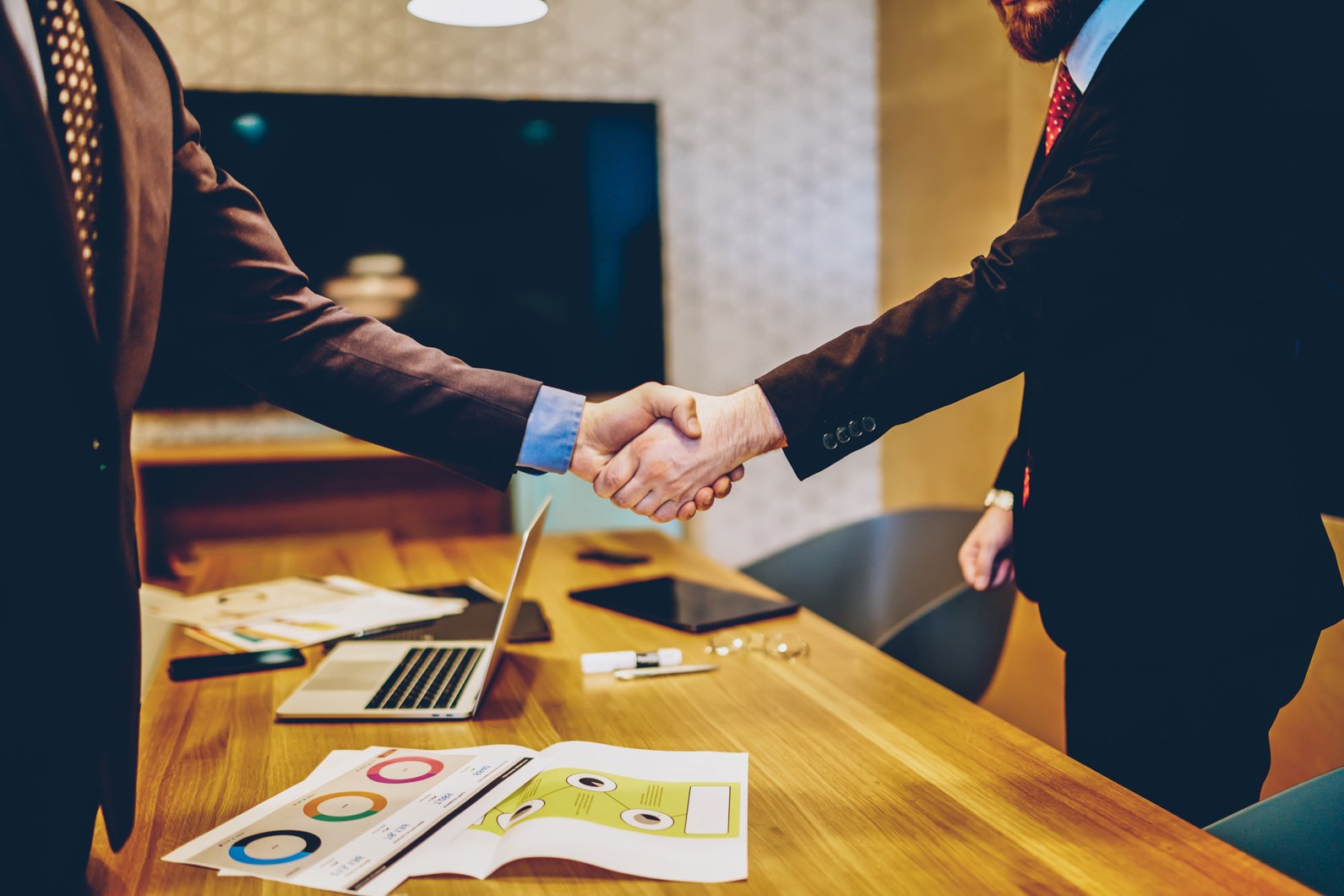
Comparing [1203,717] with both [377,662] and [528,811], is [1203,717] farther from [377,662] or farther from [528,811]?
[377,662]

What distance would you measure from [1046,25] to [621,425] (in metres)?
0.76

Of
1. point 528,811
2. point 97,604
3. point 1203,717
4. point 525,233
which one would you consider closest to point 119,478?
point 97,604

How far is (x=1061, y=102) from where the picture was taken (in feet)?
4.33

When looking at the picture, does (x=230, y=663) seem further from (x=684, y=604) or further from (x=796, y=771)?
(x=796, y=771)

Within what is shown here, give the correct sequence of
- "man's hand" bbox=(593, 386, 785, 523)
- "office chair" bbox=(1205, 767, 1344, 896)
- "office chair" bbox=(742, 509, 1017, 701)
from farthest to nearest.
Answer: "office chair" bbox=(742, 509, 1017, 701)
"man's hand" bbox=(593, 386, 785, 523)
"office chair" bbox=(1205, 767, 1344, 896)

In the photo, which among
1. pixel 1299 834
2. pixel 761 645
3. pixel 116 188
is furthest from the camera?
pixel 761 645

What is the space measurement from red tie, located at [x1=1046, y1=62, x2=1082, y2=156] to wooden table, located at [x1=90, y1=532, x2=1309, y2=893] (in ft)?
2.41

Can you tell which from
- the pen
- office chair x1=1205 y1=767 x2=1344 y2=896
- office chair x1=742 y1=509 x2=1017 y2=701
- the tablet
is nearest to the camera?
office chair x1=1205 y1=767 x2=1344 y2=896

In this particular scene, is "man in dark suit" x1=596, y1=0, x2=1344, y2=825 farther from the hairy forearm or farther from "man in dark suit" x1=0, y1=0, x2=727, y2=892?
"man in dark suit" x1=0, y1=0, x2=727, y2=892

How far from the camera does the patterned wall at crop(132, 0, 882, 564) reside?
374 cm

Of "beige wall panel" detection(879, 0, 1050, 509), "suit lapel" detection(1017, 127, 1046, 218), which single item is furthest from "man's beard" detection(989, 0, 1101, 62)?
"beige wall panel" detection(879, 0, 1050, 509)

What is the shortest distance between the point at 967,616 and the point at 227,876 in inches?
57.3

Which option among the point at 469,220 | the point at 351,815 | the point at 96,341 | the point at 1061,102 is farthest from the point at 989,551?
the point at 469,220

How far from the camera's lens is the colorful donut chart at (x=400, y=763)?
93cm
